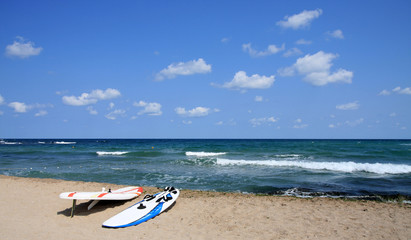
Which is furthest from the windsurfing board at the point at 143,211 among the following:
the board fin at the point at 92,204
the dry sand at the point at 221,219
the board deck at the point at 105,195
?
Result: the board fin at the point at 92,204

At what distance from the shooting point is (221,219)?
7.45 meters

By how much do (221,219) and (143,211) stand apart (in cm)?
221

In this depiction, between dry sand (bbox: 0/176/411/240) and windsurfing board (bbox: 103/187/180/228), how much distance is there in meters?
0.20

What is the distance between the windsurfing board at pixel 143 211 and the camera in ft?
22.9

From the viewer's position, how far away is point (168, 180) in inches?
562

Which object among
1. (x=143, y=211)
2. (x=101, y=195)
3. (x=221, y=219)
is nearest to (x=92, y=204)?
(x=101, y=195)

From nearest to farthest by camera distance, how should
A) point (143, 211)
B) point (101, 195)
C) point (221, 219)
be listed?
point (221, 219)
point (143, 211)
point (101, 195)

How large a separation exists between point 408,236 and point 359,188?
6.19 meters

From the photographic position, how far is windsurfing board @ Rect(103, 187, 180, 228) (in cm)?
699

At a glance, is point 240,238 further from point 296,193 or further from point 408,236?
point 296,193

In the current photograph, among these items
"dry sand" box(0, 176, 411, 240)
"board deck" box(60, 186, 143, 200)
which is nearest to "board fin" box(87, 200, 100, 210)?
"dry sand" box(0, 176, 411, 240)

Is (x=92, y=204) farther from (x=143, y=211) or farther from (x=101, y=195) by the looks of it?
(x=143, y=211)

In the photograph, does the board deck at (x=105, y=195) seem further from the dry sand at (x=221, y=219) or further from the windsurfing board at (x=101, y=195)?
the dry sand at (x=221, y=219)

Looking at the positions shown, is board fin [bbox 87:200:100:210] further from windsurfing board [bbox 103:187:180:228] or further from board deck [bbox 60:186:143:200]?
windsurfing board [bbox 103:187:180:228]
